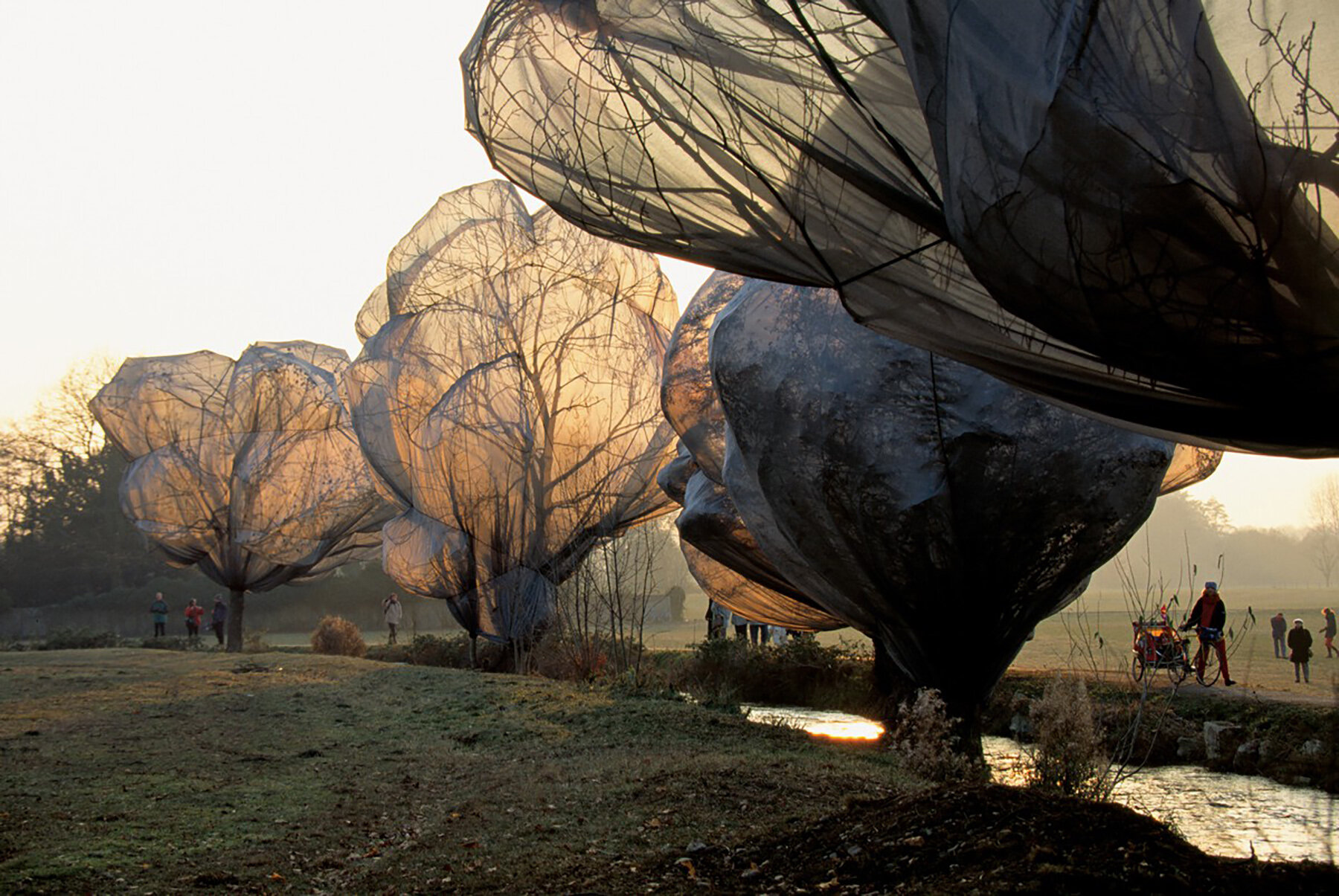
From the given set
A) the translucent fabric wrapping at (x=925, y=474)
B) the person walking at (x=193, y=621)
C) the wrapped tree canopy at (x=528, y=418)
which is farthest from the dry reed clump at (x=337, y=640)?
the translucent fabric wrapping at (x=925, y=474)

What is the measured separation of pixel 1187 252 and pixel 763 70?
172 centimetres

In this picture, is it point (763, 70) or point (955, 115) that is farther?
point (763, 70)

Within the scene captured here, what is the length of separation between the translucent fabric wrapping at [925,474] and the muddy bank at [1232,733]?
2.46 meters

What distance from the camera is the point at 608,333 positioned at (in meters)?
20.9

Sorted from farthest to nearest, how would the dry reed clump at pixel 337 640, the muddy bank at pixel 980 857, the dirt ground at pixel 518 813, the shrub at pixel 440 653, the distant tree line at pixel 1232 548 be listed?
the distant tree line at pixel 1232 548 < the dry reed clump at pixel 337 640 < the shrub at pixel 440 653 < the dirt ground at pixel 518 813 < the muddy bank at pixel 980 857

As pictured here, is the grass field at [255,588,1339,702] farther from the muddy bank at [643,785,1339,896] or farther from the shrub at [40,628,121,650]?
the shrub at [40,628,121,650]

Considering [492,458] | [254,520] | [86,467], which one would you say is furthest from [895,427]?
[86,467]

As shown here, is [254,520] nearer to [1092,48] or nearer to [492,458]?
[492,458]

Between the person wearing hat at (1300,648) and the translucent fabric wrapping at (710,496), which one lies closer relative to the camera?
the translucent fabric wrapping at (710,496)

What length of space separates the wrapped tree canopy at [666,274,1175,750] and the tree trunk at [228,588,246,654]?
22.6 m

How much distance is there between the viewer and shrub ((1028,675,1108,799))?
25.0 ft

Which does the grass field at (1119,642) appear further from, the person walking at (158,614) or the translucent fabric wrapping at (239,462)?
the translucent fabric wrapping at (239,462)

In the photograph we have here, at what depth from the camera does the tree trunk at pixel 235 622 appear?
1115 inches

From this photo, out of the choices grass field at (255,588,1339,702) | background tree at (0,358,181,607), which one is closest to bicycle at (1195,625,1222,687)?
grass field at (255,588,1339,702)
